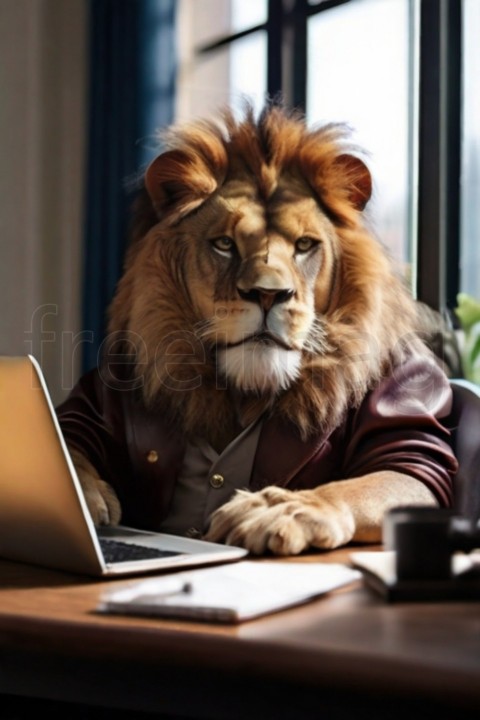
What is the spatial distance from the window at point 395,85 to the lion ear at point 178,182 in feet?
3.37

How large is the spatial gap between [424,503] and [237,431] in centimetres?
32

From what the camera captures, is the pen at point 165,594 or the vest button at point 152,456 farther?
the vest button at point 152,456

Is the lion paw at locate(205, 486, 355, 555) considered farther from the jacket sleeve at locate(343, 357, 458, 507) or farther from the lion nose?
the lion nose

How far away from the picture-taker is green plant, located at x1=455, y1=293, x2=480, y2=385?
9.16 ft

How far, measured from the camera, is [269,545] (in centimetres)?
116

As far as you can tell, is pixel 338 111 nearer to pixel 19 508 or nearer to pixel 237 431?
pixel 237 431

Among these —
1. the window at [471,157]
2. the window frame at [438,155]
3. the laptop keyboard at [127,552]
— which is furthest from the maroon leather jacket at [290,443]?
the window at [471,157]

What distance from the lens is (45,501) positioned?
1.04 metres

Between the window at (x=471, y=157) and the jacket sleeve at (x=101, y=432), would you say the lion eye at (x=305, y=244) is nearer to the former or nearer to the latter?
the jacket sleeve at (x=101, y=432)

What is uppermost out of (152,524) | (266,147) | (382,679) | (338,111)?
(338,111)

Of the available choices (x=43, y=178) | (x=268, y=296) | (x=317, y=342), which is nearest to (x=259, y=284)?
(x=268, y=296)

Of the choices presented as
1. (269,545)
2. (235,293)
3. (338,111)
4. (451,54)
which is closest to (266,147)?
(235,293)

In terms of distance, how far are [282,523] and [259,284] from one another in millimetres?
504

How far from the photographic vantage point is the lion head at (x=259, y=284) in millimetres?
1565
